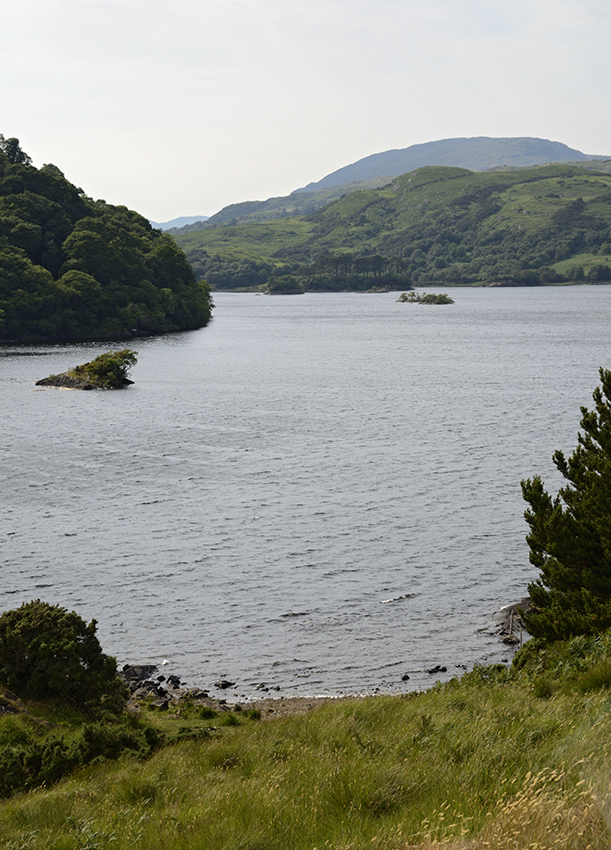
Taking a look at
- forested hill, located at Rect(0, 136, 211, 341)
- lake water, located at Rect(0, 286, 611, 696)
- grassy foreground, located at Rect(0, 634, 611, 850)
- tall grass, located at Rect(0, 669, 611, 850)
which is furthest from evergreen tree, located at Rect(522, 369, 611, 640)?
forested hill, located at Rect(0, 136, 211, 341)

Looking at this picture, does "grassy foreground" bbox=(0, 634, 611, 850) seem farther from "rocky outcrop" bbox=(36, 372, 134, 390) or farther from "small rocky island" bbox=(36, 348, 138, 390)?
"small rocky island" bbox=(36, 348, 138, 390)

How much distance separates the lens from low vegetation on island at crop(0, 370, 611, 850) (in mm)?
7625

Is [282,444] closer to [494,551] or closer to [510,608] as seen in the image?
[494,551]

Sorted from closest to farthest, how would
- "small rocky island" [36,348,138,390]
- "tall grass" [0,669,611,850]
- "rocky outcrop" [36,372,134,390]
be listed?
1. "tall grass" [0,669,611,850]
2. "rocky outcrop" [36,372,134,390]
3. "small rocky island" [36,348,138,390]

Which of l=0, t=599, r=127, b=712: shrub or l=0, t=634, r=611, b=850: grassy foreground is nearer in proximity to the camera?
l=0, t=634, r=611, b=850: grassy foreground

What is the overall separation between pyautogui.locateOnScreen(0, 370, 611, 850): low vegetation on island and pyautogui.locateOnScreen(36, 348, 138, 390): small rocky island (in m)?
64.3

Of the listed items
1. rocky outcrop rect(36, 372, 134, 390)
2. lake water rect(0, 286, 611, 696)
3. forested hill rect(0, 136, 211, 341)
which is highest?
forested hill rect(0, 136, 211, 341)

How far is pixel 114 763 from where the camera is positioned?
14.7 metres

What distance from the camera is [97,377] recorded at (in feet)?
267

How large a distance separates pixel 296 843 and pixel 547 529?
514 inches

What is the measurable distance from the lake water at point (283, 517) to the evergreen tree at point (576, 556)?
16.7 ft

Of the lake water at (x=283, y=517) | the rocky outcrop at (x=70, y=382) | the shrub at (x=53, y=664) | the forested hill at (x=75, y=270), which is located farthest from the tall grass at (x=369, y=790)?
the forested hill at (x=75, y=270)

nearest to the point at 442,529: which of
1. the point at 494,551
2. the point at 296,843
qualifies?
the point at 494,551

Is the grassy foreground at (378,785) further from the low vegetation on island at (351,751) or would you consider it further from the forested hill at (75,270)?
the forested hill at (75,270)
